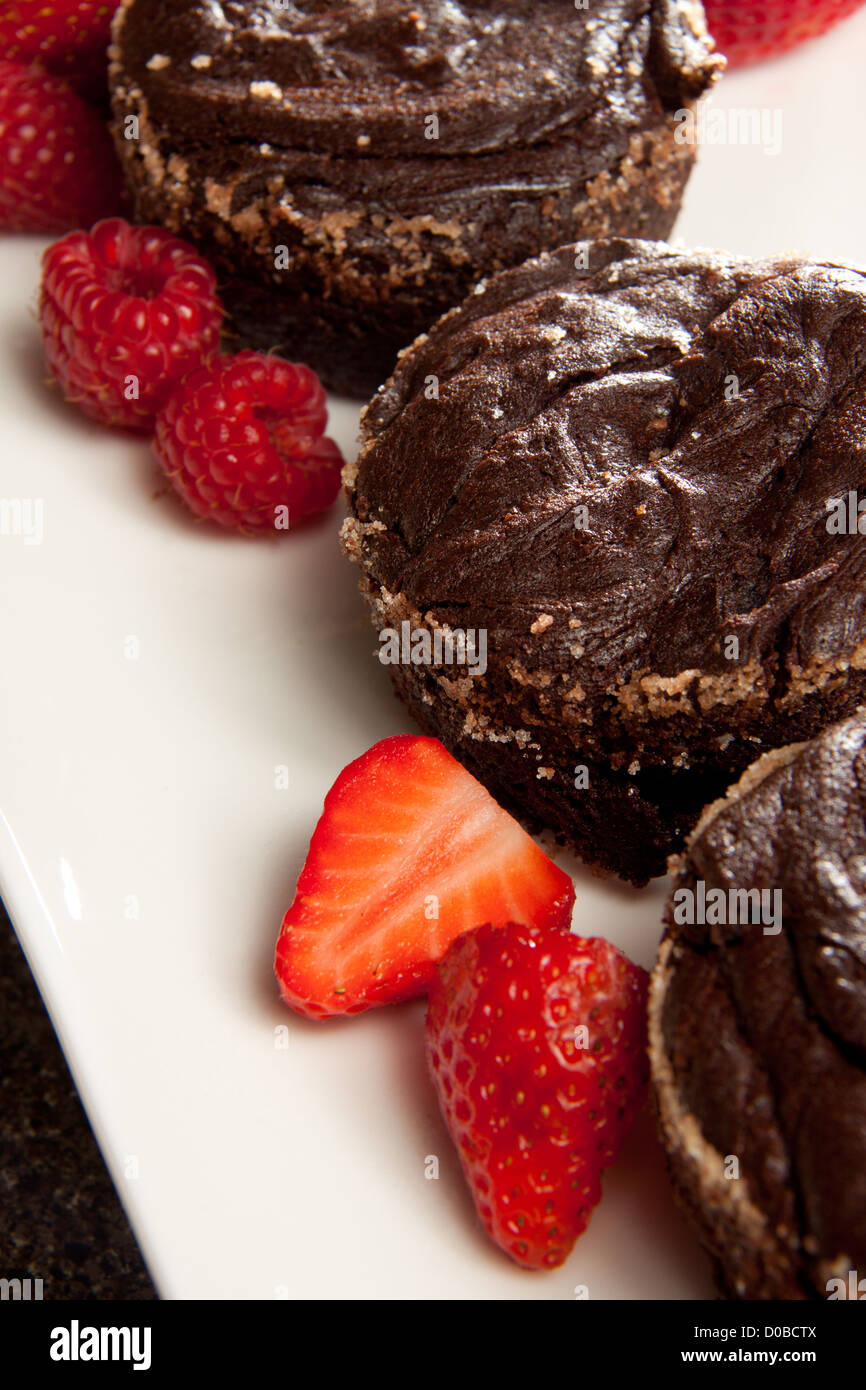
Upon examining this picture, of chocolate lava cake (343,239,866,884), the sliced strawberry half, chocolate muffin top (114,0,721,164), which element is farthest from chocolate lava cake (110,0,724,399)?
the sliced strawberry half

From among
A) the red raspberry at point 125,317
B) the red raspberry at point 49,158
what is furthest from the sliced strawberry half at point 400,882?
the red raspberry at point 49,158

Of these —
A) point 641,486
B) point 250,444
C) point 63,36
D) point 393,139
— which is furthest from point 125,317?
point 641,486

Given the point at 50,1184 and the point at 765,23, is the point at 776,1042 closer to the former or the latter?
the point at 50,1184

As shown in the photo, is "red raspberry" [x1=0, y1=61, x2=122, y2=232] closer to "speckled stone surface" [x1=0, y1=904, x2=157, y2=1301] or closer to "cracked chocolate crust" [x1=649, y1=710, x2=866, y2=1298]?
"speckled stone surface" [x1=0, y1=904, x2=157, y2=1301]

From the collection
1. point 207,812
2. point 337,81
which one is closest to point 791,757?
point 207,812
